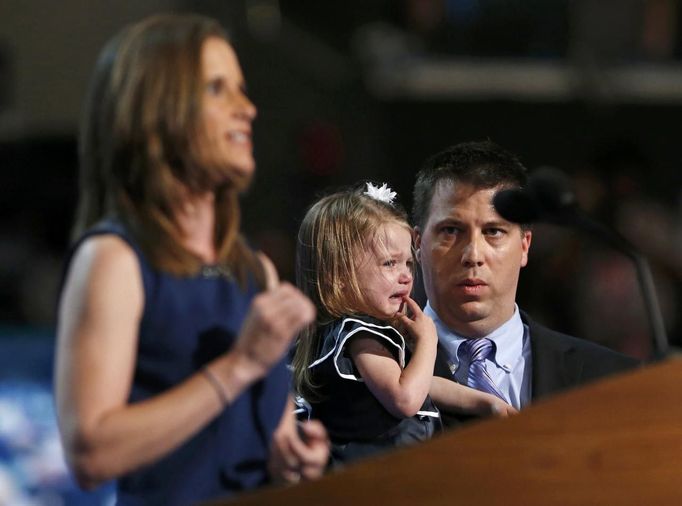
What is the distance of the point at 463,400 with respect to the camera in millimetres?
1971

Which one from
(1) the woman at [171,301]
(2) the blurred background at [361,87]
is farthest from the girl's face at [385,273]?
(2) the blurred background at [361,87]

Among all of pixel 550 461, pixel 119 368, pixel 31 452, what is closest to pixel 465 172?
pixel 550 461

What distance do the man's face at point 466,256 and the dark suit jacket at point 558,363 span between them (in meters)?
0.06

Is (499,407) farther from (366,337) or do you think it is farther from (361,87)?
(361,87)

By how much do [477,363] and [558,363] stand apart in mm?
108

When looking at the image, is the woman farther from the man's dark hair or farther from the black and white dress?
the man's dark hair

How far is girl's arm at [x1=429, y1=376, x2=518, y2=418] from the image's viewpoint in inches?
77.2

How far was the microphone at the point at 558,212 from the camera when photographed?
1819 mm

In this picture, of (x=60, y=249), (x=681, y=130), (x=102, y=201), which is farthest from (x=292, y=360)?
(x=681, y=130)

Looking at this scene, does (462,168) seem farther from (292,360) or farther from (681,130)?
(681,130)

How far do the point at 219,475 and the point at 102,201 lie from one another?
13.2 inches

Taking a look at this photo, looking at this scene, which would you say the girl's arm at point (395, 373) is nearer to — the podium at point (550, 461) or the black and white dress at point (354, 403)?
the black and white dress at point (354, 403)

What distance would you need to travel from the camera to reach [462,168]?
1985 millimetres

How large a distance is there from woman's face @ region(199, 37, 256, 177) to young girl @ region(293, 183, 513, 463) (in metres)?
0.28
